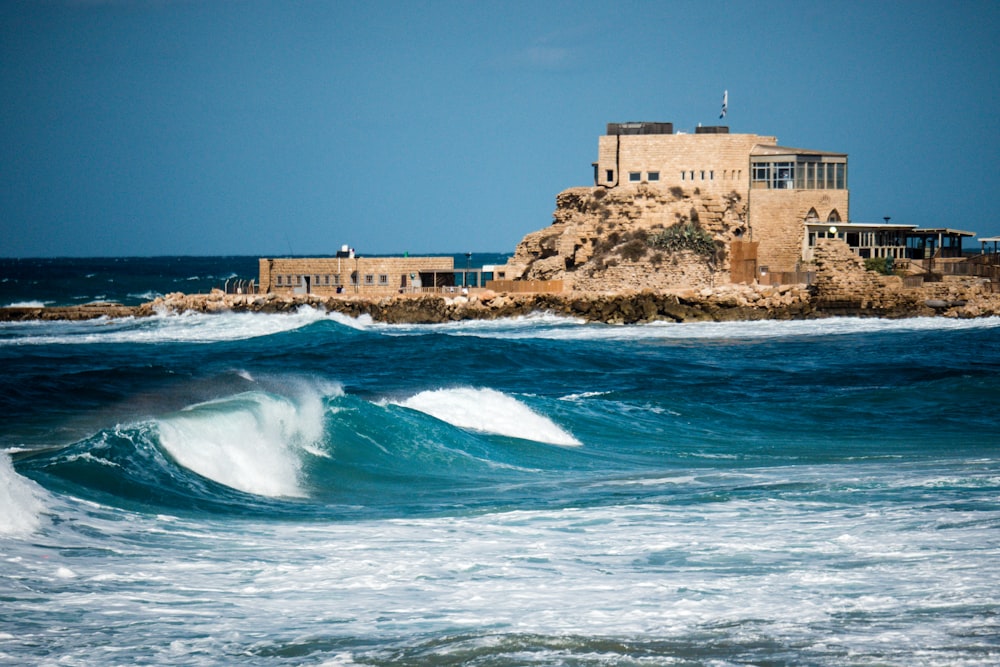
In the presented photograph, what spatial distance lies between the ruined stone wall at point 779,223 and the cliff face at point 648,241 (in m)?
0.54

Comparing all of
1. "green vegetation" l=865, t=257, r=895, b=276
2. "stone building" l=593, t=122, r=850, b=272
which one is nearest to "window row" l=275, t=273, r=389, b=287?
"stone building" l=593, t=122, r=850, b=272

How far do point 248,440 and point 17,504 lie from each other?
434 centimetres

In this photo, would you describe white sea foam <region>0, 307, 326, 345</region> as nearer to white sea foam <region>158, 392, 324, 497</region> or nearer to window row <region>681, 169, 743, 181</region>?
window row <region>681, 169, 743, 181</region>

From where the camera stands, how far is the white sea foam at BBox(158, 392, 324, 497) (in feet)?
39.7

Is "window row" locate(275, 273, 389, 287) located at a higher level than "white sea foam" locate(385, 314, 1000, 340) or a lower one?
higher

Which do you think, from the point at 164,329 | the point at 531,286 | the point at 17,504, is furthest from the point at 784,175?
the point at 17,504

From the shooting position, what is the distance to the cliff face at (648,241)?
1786 inches

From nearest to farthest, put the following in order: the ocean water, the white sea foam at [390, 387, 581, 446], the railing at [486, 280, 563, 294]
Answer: the ocean water < the white sea foam at [390, 387, 581, 446] < the railing at [486, 280, 563, 294]

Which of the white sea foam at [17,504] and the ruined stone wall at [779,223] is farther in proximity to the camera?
the ruined stone wall at [779,223]

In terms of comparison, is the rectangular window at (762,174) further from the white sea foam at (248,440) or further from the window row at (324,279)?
the white sea foam at (248,440)

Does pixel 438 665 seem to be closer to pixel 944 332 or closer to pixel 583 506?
pixel 583 506

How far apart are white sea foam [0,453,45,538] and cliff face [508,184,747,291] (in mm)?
37007

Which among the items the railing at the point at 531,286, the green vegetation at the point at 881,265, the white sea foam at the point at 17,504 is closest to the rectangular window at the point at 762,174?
the green vegetation at the point at 881,265

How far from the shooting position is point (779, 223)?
46125 millimetres
